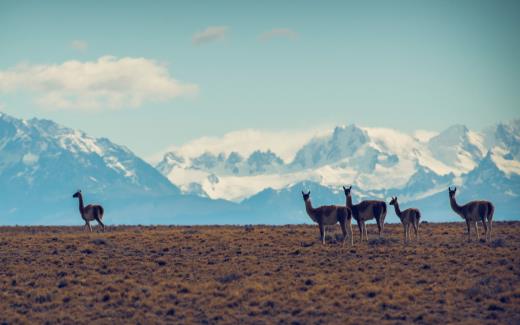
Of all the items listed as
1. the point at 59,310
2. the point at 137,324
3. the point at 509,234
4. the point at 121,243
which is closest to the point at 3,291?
the point at 59,310

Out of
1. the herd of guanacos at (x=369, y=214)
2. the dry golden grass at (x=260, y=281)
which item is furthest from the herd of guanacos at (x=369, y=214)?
the dry golden grass at (x=260, y=281)

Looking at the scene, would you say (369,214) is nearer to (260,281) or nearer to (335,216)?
(335,216)

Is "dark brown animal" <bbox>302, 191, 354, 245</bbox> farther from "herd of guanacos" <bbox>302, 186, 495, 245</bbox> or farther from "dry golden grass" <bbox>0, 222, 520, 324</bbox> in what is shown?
"dry golden grass" <bbox>0, 222, 520, 324</bbox>

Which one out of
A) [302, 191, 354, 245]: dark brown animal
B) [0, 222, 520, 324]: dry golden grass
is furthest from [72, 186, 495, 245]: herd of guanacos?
[0, 222, 520, 324]: dry golden grass

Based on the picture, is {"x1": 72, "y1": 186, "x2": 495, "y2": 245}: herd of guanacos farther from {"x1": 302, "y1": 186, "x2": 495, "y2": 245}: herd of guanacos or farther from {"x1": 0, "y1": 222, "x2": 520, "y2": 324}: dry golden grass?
{"x1": 0, "y1": 222, "x2": 520, "y2": 324}: dry golden grass

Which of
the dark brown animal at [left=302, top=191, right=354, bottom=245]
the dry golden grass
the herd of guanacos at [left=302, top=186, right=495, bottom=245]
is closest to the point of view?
the dry golden grass

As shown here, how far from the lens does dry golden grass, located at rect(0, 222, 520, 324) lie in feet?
133

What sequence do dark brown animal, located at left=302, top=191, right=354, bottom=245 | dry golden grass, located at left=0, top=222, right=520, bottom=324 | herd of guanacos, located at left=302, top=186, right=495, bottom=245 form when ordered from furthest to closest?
herd of guanacos, located at left=302, top=186, right=495, bottom=245, dark brown animal, located at left=302, top=191, right=354, bottom=245, dry golden grass, located at left=0, top=222, right=520, bottom=324

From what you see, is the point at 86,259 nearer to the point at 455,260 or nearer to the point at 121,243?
the point at 121,243

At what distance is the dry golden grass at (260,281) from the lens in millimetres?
40625

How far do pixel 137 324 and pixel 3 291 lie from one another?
9.64m

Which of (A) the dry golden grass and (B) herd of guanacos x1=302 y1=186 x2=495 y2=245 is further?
(B) herd of guanacos x1=302 y1=186 x2=495 y2=245

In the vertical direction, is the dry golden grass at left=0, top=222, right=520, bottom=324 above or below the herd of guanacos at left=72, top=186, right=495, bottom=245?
below

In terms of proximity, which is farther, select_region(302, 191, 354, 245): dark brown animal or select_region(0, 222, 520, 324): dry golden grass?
Result: select_region(302, 191, 354, 245): dark brown animal
